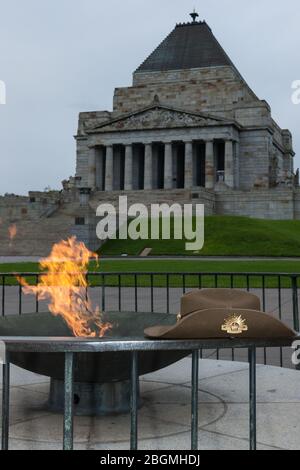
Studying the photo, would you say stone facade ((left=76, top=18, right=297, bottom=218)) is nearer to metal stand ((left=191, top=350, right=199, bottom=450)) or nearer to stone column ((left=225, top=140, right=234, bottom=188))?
stone column ((left=225, top=140, right=234, bottom=188))

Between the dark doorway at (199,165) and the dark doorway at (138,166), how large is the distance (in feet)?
20.7

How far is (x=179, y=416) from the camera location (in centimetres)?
555

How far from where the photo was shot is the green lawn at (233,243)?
3522cm

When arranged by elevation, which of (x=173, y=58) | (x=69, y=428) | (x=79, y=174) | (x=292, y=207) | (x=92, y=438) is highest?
(x=173, y=58)

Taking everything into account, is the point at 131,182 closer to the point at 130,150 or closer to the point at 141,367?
the point at 130,150

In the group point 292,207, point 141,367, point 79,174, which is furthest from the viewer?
point 79,174

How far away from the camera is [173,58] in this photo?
8012 centimetres

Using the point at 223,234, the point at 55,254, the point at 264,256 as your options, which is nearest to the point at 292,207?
the point at 223,234

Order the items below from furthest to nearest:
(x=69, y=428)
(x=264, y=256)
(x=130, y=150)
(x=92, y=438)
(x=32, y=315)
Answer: (x=130, y=150) < (x=264, y=256) < (x=32, y=315) < (x=92, y=438) < (x=69, y=428)

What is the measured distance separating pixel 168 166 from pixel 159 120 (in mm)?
5116

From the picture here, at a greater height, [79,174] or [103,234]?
[79,174]

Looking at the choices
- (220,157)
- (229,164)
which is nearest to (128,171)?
(220,157)
